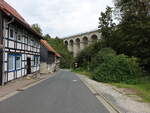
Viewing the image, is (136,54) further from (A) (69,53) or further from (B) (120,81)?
(A) (69,53)

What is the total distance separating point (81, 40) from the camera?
70.5m

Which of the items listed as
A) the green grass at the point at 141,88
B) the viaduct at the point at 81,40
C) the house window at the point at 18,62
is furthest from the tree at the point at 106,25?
the house window at the point at 18,62

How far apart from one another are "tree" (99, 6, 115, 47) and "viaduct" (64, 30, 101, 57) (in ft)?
50.7

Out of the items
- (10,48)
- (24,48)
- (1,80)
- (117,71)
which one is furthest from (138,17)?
(1,80)

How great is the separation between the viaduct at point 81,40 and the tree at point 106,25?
608 inches

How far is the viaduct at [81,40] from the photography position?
61044 millimetres

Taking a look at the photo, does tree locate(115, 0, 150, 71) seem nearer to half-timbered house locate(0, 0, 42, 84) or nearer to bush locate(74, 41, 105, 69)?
half-timbered house locate(0, 0, 42, 84)

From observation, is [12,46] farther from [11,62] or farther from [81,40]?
[81,40]

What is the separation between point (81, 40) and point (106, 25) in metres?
29.6

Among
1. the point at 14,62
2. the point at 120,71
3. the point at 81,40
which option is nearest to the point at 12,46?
the point at 14,62

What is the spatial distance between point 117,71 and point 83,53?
37243 millimetres

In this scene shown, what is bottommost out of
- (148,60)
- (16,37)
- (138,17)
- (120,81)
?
(120,81)

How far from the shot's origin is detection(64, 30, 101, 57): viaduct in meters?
61.0

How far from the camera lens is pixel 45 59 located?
3391 cm
